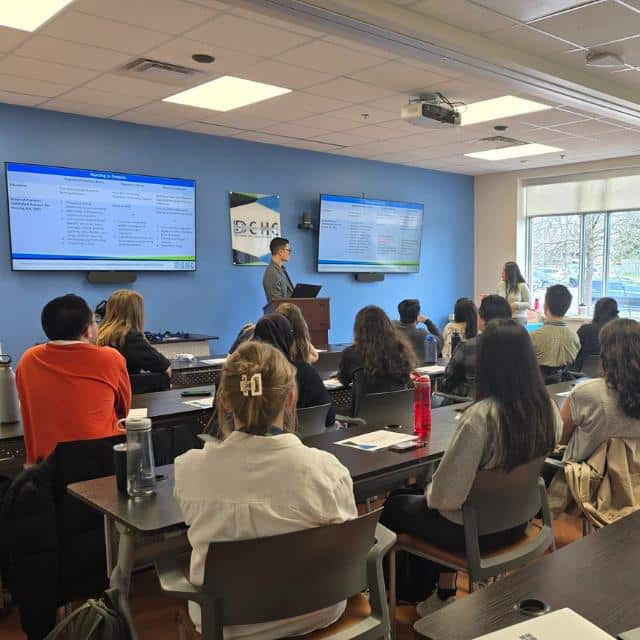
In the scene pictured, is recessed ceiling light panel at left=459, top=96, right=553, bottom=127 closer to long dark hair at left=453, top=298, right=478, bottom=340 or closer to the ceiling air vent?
long dark hair at left=453, top=298, right=478, bottom=340

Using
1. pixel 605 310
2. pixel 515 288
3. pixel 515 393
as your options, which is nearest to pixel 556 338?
pixel 605 310

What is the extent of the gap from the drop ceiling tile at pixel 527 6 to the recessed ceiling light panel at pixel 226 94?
189cm

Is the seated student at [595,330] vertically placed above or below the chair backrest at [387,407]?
above

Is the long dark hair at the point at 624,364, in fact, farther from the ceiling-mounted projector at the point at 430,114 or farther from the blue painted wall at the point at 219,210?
the blue painted wall at the point at 219,210

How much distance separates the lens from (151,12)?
362 centimetres

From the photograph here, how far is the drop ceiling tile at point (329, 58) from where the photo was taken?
425 cm

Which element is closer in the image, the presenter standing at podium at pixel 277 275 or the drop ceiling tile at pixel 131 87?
the drop ceiling tile at pixel 131 87

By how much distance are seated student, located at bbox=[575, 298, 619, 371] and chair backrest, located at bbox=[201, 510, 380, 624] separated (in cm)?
402

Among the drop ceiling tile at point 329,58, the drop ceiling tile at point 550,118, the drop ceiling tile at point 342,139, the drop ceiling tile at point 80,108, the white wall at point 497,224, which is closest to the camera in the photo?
the drop ceiling tile at point 329,58

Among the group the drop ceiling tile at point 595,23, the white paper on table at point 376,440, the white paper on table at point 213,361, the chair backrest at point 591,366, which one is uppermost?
the drop ceiling tile at point 595,23

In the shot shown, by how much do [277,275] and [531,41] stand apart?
10.9 feet

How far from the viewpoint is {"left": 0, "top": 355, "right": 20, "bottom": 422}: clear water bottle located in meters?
2.97

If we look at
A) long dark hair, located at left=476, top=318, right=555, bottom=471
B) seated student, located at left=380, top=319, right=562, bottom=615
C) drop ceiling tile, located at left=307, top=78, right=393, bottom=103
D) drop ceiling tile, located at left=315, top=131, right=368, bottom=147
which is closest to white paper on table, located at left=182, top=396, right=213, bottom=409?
seated student, located at left=380, top=319, right=562, bottom=615

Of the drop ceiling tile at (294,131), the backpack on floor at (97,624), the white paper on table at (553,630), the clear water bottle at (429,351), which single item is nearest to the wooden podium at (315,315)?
the clear water bottle at (429,351)
